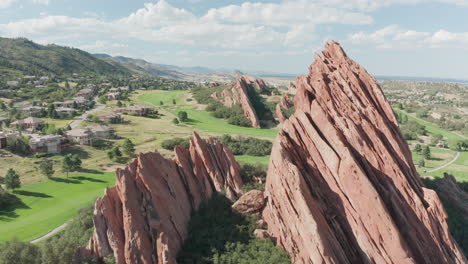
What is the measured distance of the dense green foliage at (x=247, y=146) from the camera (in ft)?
286

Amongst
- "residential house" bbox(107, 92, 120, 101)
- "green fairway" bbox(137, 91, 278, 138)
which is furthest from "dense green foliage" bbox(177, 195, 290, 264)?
"residential house" bbox(107, 92, 120, 101)

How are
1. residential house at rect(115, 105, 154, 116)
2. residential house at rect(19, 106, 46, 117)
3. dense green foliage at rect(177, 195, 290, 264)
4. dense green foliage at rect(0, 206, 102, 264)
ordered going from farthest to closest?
residential house at rect(115, 105, 154, 116)
residential house at rect(19, 106, 46, 117)
dense green foliage at rect(177, 195, 290, 264)
dense green foliage at rect(0, 206, 102, 264)

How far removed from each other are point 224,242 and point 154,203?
9158 mm

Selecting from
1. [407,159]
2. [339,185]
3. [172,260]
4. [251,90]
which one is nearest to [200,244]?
[172,260]

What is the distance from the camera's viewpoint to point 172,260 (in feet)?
85.3

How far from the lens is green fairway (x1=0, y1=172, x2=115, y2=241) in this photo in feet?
147

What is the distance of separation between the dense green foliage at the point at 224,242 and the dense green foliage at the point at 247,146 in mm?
51543

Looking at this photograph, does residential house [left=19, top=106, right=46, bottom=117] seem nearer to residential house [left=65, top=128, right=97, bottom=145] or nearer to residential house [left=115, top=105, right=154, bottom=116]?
residential house [left=115, top=105, right=154, bottom=116]

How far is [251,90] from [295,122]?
135 metres

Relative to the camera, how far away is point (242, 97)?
148m

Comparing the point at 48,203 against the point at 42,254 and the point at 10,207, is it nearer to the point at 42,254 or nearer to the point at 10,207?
the point at 10,207

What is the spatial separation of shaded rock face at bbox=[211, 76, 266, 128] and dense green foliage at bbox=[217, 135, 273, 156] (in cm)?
3642

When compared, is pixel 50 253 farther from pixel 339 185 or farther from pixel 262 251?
pixel 339 185

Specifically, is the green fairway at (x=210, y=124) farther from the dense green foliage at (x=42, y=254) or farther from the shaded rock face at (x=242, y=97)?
the dense green foliage at (x=42, y=254)
